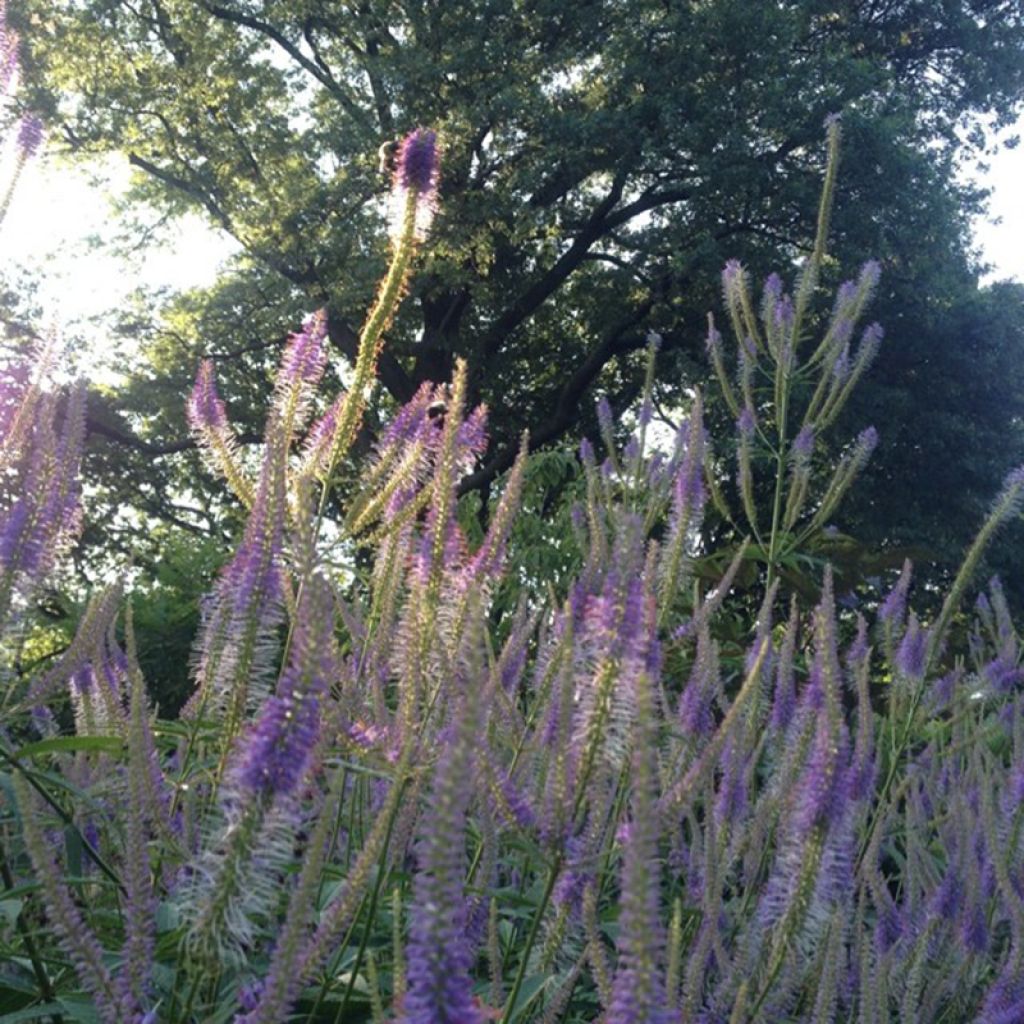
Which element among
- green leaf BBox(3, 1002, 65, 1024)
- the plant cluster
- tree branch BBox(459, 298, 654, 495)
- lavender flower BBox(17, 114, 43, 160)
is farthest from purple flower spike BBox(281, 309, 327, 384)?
tree branch BBox(459, 298, 654, 495)

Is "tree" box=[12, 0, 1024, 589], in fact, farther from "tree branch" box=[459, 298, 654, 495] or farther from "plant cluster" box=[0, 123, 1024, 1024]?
"plant cluster" box=[0, 123, 1024, 1024]

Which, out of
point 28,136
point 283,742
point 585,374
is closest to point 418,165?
point 28,136

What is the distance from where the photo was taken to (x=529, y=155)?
19.9 meters

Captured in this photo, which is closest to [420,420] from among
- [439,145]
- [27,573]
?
[439,145]

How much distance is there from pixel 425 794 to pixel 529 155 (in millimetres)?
19397

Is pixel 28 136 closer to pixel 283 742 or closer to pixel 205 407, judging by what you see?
pixel 205 407

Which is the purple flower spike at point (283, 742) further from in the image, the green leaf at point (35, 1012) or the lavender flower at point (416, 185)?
the lavender flower at point (416, 185)

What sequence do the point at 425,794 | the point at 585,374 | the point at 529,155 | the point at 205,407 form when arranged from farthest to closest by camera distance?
the point at 585,374 < the point at 529,155 < the point at 205,407 < the point at 425,794

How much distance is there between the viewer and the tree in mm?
18688

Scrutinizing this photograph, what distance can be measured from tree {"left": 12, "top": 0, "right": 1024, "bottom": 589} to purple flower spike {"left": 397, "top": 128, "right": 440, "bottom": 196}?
16.1 metres

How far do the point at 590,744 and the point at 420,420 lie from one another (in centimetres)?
100

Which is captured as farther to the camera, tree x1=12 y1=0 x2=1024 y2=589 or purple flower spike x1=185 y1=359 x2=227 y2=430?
tree x1=12 y1=0 x2=1024 y2=589

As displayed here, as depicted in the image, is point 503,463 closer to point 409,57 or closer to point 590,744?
point 409,57

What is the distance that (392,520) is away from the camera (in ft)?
5.77
